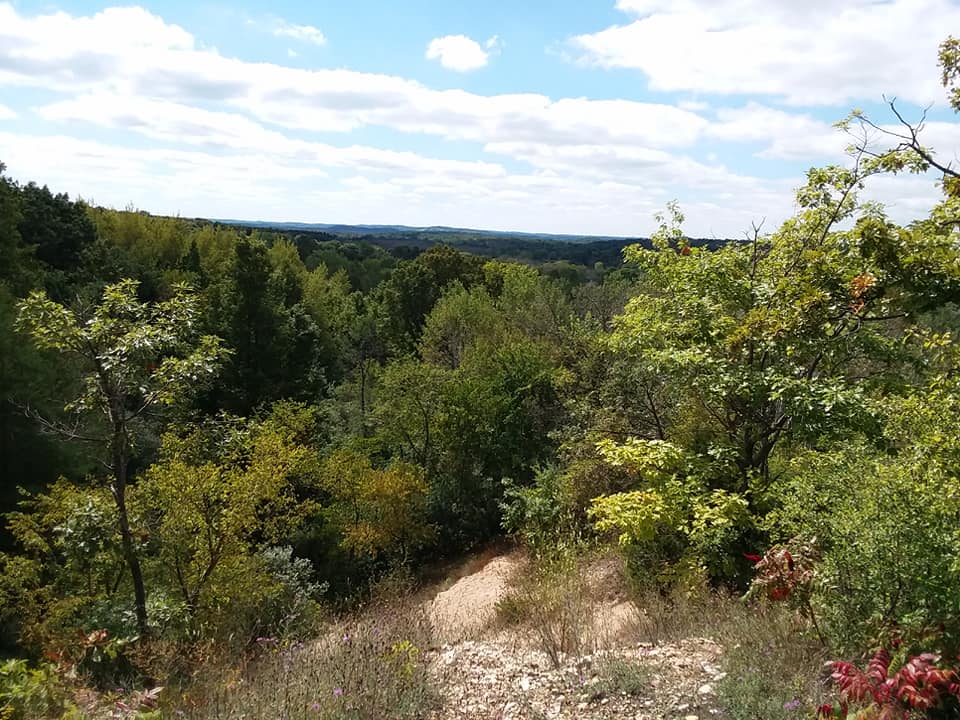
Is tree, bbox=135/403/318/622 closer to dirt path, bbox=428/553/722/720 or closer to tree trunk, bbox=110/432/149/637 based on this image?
tree trunk, bbox=110/432/149/637

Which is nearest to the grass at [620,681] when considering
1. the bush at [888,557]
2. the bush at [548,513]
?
the bush at [888,557]

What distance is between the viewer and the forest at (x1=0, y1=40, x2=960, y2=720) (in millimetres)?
4457

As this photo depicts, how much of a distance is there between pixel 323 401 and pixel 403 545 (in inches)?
374

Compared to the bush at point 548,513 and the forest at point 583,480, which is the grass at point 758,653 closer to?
the forest at point 583,480

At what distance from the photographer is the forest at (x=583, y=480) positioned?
4.46m

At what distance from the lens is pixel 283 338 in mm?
25375

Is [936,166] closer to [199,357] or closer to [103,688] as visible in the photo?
[199,357]

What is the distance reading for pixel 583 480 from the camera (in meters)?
13.3

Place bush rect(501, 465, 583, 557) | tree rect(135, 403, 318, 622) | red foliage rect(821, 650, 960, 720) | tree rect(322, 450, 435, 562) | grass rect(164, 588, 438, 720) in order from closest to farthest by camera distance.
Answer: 1. red foliage rect(821, 650, 960, 720)
2. grass rect(164, 588, 438, 720)
3. tree rect(135, 403, 318, 622)
4. bush rect(501, 465, 583, 557)
5. tree rect(322, 450, 435, 562)

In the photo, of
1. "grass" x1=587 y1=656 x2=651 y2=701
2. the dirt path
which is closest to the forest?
the dirt path

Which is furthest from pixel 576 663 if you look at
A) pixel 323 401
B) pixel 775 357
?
pixel 323 401

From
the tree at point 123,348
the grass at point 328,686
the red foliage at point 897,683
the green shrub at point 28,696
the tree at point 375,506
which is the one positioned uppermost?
the tree at point 123,348

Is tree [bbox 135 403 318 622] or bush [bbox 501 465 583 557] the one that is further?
→ bush [bbox 501 465 583 557]

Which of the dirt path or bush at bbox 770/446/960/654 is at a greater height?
bush at bbox 770/446/960/654
